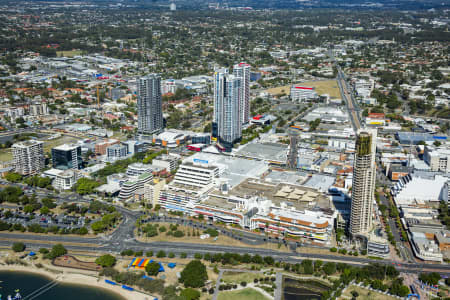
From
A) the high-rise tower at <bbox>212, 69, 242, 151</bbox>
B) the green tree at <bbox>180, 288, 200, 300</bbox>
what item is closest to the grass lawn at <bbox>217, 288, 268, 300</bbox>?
the green tree at <bbox>180, 288, 200, 300</bbox>

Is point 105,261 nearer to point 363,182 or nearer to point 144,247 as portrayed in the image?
point 144,247

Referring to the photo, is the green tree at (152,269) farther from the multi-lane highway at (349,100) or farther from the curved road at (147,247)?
the multi-lane highway at (349,100)

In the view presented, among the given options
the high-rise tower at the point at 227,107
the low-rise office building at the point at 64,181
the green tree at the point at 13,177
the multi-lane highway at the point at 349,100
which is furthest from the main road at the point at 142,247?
the multi-lane highway at the point at 349,100

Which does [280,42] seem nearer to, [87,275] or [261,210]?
[261,210]

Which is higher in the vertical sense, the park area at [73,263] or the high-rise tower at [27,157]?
the high-rise tower at [27,157]

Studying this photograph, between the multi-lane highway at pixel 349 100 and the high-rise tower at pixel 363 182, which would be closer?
the high-rise tower at pixel 363 182

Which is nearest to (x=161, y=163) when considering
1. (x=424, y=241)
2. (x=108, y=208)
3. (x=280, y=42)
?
(x=108, y=208)
